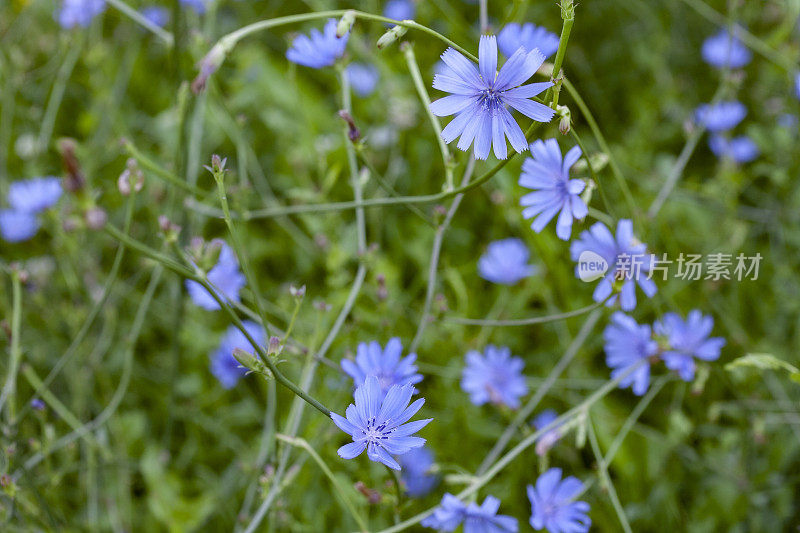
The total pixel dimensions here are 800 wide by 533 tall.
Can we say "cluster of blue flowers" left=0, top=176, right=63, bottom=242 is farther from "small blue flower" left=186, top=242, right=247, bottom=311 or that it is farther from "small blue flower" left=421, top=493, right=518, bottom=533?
"small blue flower" left=421, top=493, right=518, bottom=533

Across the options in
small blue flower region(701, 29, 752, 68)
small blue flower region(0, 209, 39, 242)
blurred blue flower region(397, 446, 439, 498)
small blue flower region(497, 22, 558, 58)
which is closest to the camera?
small blue flower region(497, 22, 558, 58)

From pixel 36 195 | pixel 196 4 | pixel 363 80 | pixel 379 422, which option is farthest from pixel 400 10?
pixel 379 422

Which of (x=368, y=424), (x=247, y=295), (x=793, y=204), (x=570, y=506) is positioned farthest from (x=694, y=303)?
(x=368, y=424)

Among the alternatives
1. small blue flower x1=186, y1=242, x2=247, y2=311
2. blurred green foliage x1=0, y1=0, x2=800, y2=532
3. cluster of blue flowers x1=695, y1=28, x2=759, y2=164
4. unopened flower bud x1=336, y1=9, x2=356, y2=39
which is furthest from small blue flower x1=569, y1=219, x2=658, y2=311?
cluster of blue flowers x1=695, y1=28, x2=759, y2=164

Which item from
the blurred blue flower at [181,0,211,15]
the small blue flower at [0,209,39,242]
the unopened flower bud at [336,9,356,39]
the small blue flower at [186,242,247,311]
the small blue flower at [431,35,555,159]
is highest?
the blurred blue flower at [181,0,211,15]

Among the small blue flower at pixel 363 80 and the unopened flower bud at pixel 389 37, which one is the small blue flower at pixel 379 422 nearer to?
→ the unopened flower bud at pixel 389 37

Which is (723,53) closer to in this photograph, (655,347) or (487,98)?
(655,347)
